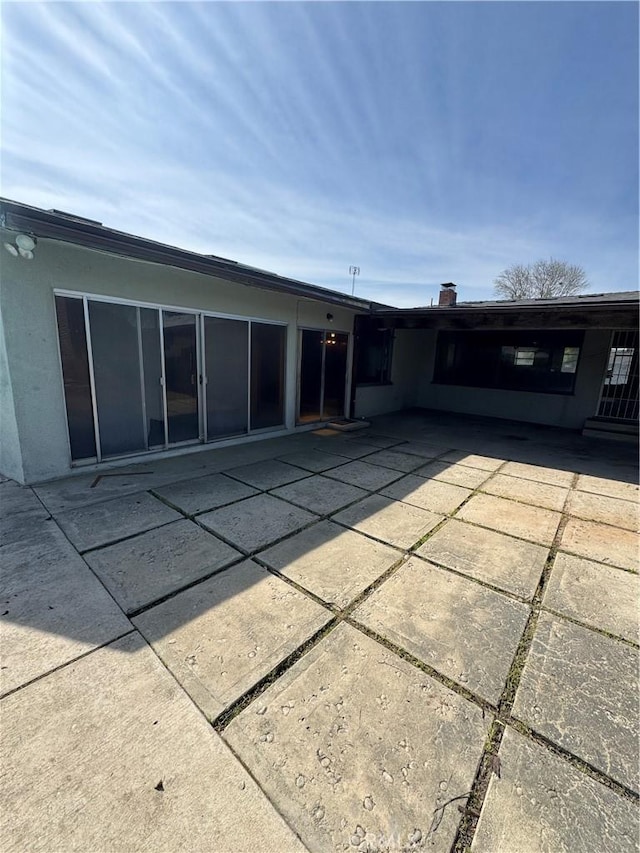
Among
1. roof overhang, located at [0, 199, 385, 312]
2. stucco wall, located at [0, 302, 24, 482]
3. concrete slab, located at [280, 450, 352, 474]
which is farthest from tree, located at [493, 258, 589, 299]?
stucco wall, located at [0, 302, 24, 482]

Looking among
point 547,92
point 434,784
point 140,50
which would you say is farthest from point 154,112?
point 434,784

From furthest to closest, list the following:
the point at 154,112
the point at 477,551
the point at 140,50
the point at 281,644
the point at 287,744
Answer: the point at 154,112, the point at 140,50, the point at 477,551, the point at 281,644, the point at 287,744

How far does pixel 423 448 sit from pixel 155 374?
4410mm

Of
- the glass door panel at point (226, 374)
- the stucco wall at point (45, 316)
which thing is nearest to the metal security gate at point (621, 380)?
the glass door panel at point (226, 374)

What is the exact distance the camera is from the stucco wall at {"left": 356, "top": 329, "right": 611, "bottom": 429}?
24.4 ft

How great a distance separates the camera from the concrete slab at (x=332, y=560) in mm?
2328

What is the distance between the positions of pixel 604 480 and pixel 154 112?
7771 mm

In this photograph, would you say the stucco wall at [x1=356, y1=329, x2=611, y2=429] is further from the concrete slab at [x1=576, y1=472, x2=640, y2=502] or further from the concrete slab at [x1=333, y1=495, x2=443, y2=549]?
the concrete slab at [x1=333, y1=495, x2=443, y2=549]

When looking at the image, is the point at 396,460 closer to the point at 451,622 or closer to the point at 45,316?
the point at 451,622

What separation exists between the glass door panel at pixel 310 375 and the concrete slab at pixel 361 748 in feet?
17.9

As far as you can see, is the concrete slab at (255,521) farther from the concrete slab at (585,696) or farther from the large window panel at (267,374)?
the large window panel at (267,374)

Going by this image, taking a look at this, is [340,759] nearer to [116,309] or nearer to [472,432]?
[116,309]

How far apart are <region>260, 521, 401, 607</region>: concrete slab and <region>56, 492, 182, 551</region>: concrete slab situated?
1.20 m

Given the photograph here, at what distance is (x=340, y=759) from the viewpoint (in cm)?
131
